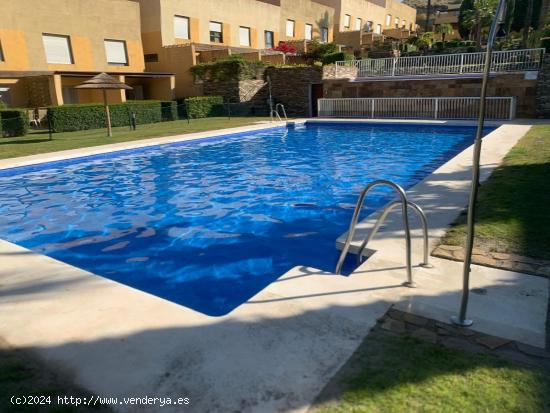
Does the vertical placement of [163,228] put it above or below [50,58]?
below

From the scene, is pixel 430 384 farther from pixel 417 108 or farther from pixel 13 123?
pixel 13 123

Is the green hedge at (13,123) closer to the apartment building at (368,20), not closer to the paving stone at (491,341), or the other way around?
the paving stone at (491,341)

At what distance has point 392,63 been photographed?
24141 mm

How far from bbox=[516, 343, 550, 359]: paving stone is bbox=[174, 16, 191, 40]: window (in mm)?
34085

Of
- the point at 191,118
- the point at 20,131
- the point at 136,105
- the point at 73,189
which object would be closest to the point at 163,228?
the point at 73,189

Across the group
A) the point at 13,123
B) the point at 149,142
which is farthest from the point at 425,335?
the point at 13,123

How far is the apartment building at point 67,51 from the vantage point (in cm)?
2409

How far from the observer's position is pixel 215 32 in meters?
36.2

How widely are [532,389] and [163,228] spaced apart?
18.8 feet

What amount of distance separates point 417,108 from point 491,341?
19.8 meters

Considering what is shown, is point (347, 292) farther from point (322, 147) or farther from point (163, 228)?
point (322, 147)

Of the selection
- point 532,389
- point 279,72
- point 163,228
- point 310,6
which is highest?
point 310,6

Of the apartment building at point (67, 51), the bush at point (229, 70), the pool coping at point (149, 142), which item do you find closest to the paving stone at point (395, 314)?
the pool coping at point (149, 142)

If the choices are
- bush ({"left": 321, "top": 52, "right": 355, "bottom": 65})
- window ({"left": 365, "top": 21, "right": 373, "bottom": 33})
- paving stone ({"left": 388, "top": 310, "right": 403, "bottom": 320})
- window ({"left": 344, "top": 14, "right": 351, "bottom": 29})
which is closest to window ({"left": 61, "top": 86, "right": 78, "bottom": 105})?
bush ({"left": 321, "top": 52, "right": 355, "bottom": 65})
